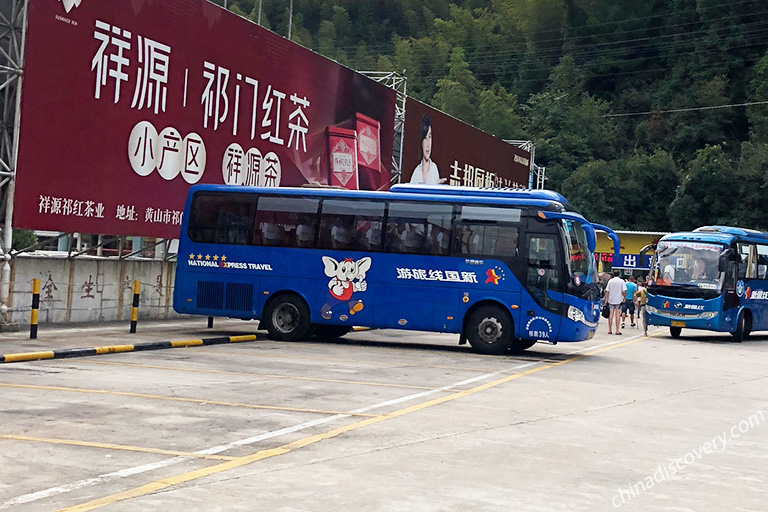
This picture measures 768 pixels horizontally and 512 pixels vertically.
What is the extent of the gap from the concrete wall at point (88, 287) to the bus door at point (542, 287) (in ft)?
29.0

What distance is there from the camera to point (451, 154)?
42.5m

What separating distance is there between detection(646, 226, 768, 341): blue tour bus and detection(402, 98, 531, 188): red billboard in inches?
409

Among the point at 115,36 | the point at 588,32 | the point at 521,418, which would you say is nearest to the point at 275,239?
the point at 115,36

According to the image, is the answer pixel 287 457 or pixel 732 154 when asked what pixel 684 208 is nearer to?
pixel 732 154

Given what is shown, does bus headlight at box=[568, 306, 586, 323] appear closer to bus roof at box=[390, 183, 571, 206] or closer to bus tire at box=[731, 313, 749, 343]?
bus roof at box=[390, 183, 571, 206]

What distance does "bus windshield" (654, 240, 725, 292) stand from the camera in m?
30.0

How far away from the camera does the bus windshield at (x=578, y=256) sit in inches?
804

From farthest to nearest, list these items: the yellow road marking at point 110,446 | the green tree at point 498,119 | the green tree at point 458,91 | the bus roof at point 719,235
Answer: the green tree at point 458,91 < the green tree at point 498,119 < the bus roof at point 719,235 < the yellow road marking at point 110,446

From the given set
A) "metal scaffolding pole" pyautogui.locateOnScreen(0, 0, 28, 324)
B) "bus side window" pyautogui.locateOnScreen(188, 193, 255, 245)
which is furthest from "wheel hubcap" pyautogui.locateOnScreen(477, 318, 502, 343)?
"metal scaffolding pole" pyautogui.locateOnScreen(0, 0, 28, 324)

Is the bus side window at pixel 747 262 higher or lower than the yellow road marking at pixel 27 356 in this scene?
higher

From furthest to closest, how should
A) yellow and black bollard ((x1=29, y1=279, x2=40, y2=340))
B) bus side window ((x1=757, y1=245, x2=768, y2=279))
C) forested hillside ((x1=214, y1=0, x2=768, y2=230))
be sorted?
forested hillside ((x1=214, y1=0, x2=768, y2=230)), bus side window ((x1=757, y1=245, x2=768, y2=279)), yellow and black bollard ((x1=29, y1=279, x2=40, y2=340))

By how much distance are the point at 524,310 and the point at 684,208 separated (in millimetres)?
65325

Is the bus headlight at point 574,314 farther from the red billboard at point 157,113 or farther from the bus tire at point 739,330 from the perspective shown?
the bus tire at point 739,330

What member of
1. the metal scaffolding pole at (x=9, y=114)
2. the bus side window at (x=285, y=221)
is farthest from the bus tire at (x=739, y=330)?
the metal scaffolding pole at (x=9, y=114)
